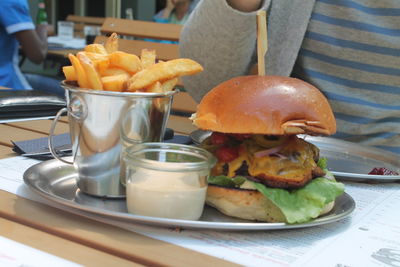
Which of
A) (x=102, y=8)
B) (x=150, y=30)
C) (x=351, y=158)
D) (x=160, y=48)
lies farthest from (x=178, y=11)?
(x=102, y=8)

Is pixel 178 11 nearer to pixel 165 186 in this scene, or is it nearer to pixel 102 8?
pixel 165 186

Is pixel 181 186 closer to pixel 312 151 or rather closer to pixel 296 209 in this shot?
pixel 296 209

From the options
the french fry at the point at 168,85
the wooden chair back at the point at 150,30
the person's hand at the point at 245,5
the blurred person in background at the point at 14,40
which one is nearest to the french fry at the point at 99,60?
the french fry at the point at 168,85

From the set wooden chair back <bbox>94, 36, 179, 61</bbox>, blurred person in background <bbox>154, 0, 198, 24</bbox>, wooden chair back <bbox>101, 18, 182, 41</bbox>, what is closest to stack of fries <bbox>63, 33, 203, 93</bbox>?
A: wooden chair back <bbox>94, 36, 179, 61</bbox>

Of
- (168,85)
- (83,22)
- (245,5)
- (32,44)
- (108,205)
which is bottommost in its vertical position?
(83,22)

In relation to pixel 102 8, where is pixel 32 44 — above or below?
above

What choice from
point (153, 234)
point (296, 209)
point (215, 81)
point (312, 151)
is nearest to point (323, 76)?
point (215, 81)

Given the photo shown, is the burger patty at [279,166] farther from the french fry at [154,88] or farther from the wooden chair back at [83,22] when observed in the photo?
the wooden chair back at [83,22]
